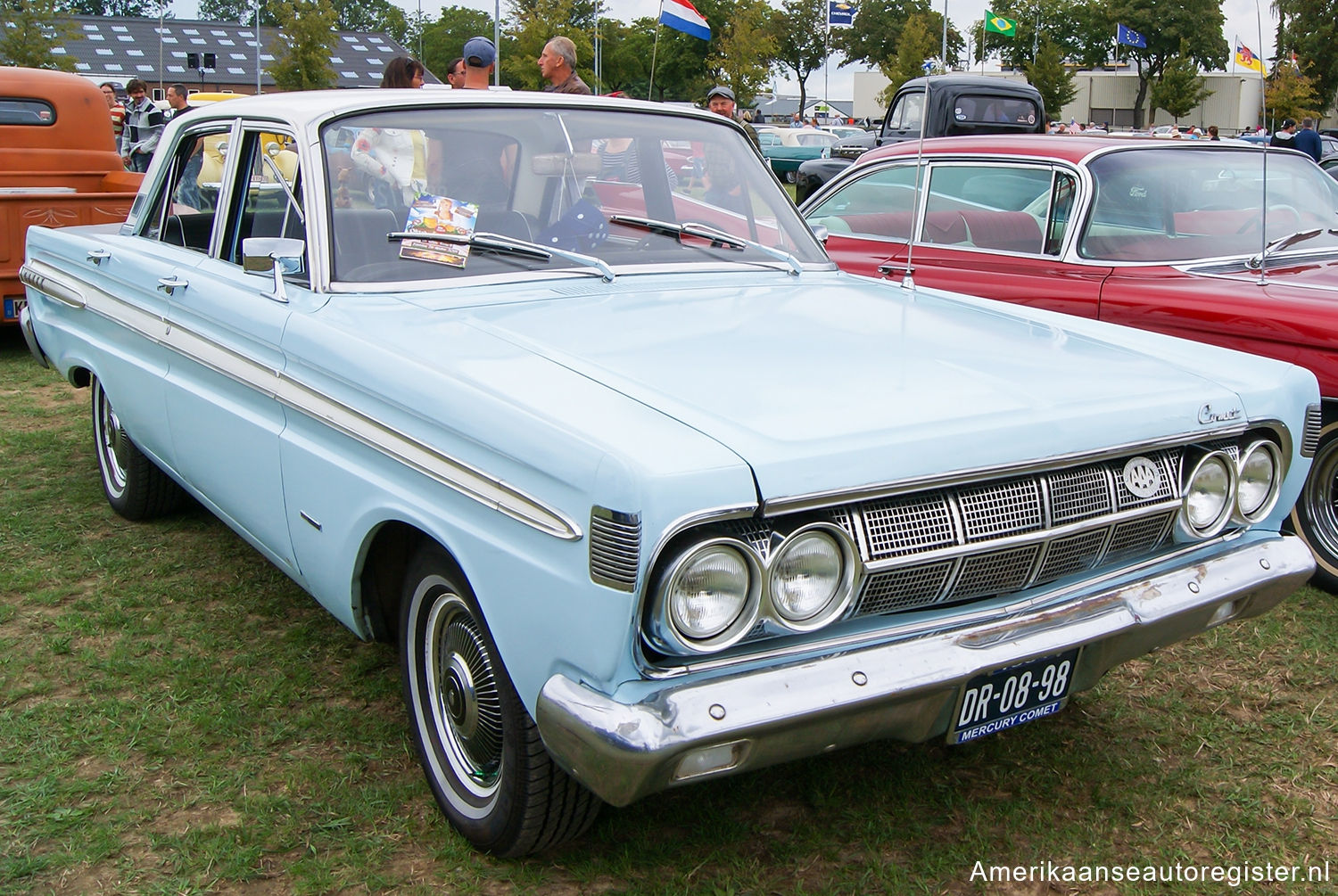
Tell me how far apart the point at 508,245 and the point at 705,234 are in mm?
723

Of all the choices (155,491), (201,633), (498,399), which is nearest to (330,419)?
(498,399)

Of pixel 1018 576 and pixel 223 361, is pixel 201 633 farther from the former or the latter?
pixel 1018 576

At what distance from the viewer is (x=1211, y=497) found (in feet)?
9.37

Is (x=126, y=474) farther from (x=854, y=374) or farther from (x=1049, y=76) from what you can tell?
(x=1049, y=76)

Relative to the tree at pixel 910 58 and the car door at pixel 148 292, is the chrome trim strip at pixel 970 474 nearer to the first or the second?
the car door at pixel 148 292

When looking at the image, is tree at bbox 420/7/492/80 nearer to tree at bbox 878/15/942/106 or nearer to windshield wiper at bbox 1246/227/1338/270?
tree at bbox 878/15/942/106

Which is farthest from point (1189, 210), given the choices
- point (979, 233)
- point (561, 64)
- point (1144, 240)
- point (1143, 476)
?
point (561, 64)

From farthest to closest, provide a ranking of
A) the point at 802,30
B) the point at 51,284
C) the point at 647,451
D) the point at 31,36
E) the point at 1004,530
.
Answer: the point at 802,30 < the point at 31,36 < the point at 51,284 < the point at 1004,530 < the point at 647,451

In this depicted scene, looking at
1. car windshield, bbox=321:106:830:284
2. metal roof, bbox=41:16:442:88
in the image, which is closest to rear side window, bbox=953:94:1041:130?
car windshield, bbox=321:106:830:284

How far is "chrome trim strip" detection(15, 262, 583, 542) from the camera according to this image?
2.23 m

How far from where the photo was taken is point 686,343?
284 centimetres

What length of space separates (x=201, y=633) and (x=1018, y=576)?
265cm

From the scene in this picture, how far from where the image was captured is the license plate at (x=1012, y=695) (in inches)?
96.7

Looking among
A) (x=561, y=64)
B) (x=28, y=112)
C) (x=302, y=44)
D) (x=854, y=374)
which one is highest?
(x=302, y=44)
